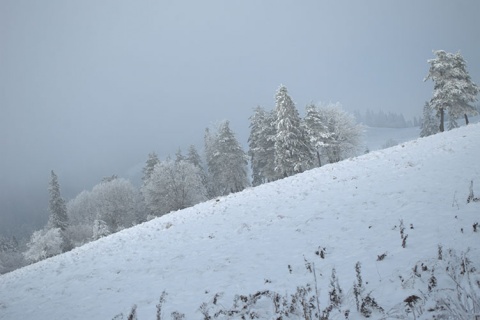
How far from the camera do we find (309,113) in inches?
1602

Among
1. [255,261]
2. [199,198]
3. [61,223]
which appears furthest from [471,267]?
[61,223]

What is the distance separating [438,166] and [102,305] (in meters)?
16.4

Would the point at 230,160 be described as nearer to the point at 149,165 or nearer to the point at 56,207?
the point at 149,165

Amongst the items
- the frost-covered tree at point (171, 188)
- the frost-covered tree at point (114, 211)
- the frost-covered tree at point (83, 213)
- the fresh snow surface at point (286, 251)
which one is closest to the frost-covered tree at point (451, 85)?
the fresh snow surface at point (286, 251)

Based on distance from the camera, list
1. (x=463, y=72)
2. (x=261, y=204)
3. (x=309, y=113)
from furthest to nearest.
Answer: (x=309, y=113) → (x=463, y=72) → (x=261, y=204)

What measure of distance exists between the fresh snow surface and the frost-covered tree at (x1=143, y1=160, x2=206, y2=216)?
82.6 feet

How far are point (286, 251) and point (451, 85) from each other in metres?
34.8

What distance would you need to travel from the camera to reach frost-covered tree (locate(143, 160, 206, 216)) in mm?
40656

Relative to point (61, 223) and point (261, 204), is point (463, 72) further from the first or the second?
point (61, 223)

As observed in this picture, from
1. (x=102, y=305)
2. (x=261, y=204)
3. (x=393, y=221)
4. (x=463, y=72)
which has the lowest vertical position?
(x=102, y=305)

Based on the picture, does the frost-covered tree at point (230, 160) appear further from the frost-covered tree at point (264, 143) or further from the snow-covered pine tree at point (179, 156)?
the snow-covered pine tree at point (179, 156)

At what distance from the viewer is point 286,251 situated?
28.0 ft

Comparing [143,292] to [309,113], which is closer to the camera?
[143,292]

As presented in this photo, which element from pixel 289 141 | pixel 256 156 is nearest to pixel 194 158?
pixel 256 156
